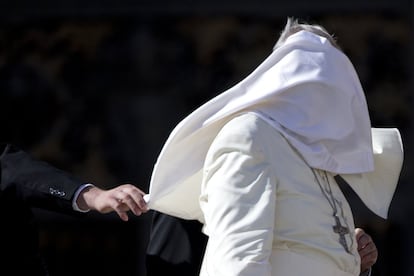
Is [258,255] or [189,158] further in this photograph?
[189,158]

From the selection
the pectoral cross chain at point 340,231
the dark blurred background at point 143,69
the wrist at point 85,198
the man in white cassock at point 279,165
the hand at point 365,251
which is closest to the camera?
the man in white cassock at point 279,165

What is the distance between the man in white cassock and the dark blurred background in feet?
10.2

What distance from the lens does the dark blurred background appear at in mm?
6371

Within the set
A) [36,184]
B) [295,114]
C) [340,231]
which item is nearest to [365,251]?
[340,231]

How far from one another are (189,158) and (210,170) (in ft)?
0.65

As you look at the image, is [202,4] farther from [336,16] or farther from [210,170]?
[210,170]

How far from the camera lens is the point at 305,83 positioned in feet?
9.96

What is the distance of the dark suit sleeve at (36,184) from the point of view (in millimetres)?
3232

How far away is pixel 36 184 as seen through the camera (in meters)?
3.24

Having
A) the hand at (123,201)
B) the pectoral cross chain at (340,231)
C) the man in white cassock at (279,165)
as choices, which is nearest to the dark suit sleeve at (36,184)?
the hand at (123,201)

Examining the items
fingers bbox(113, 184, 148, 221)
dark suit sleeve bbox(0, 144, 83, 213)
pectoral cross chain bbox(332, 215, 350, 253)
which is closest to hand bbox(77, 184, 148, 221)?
fingers bbox(113, 184, 148, 221)

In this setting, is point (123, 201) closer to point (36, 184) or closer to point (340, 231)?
point (36, 184)

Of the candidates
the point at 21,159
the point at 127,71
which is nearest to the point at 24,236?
the point at 21,159

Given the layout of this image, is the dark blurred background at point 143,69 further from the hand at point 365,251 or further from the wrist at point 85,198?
the wrist at point 85,198
